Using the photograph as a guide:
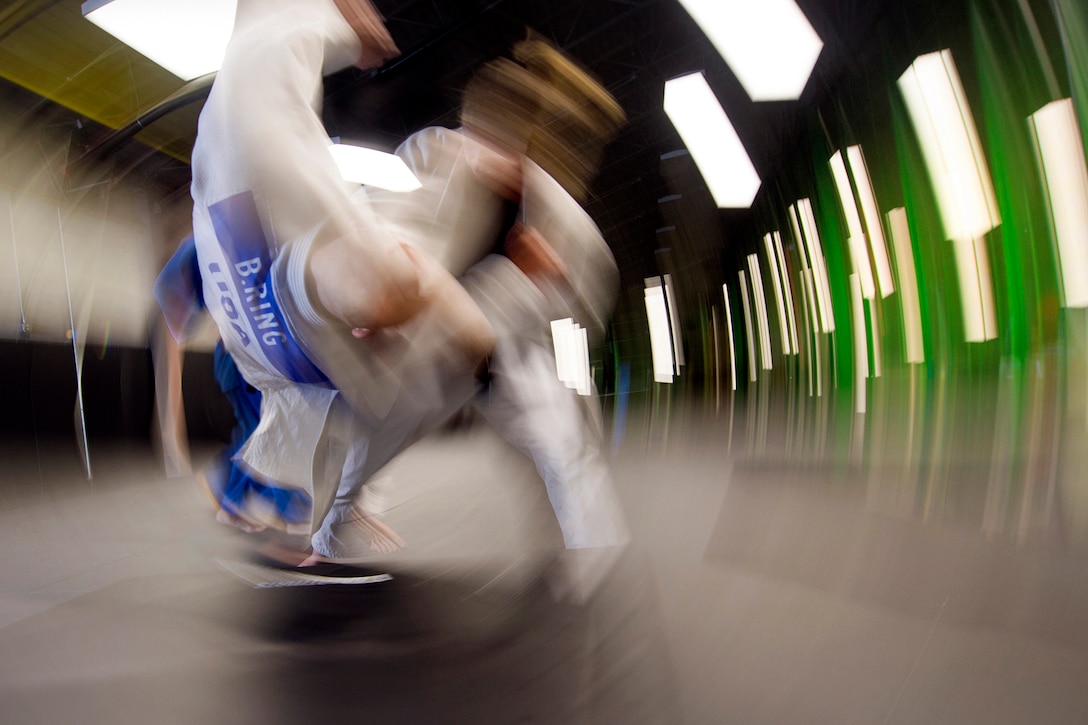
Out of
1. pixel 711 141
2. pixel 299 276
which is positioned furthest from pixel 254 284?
pixel 711 141

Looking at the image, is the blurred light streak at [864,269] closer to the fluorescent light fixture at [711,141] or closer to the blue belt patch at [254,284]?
the fluorescent light fixture at [711,141]

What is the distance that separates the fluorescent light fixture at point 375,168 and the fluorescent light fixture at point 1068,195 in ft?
0.55

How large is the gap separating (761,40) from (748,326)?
0.07 metres

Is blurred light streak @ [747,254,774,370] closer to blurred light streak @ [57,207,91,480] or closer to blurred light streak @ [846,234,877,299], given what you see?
blurred light streak @ [846,234,877,299]

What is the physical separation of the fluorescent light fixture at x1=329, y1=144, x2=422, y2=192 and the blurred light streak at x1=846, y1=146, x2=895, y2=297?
12cm

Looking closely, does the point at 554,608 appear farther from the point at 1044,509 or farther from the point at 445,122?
the point at 1044,509

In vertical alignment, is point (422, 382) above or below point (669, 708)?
above

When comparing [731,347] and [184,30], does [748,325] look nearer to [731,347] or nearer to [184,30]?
[731,347]

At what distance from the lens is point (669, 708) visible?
0.54 ft

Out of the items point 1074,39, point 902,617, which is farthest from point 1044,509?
point 1074,39

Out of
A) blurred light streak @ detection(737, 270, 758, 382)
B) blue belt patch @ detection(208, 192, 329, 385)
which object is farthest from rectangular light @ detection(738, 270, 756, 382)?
blue belt patch @ detection(208, 192, 329, 385)

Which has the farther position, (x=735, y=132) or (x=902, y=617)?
→ (x=902, y=617)

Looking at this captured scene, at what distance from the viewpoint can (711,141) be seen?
135 millimetres

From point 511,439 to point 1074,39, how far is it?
0.19m
